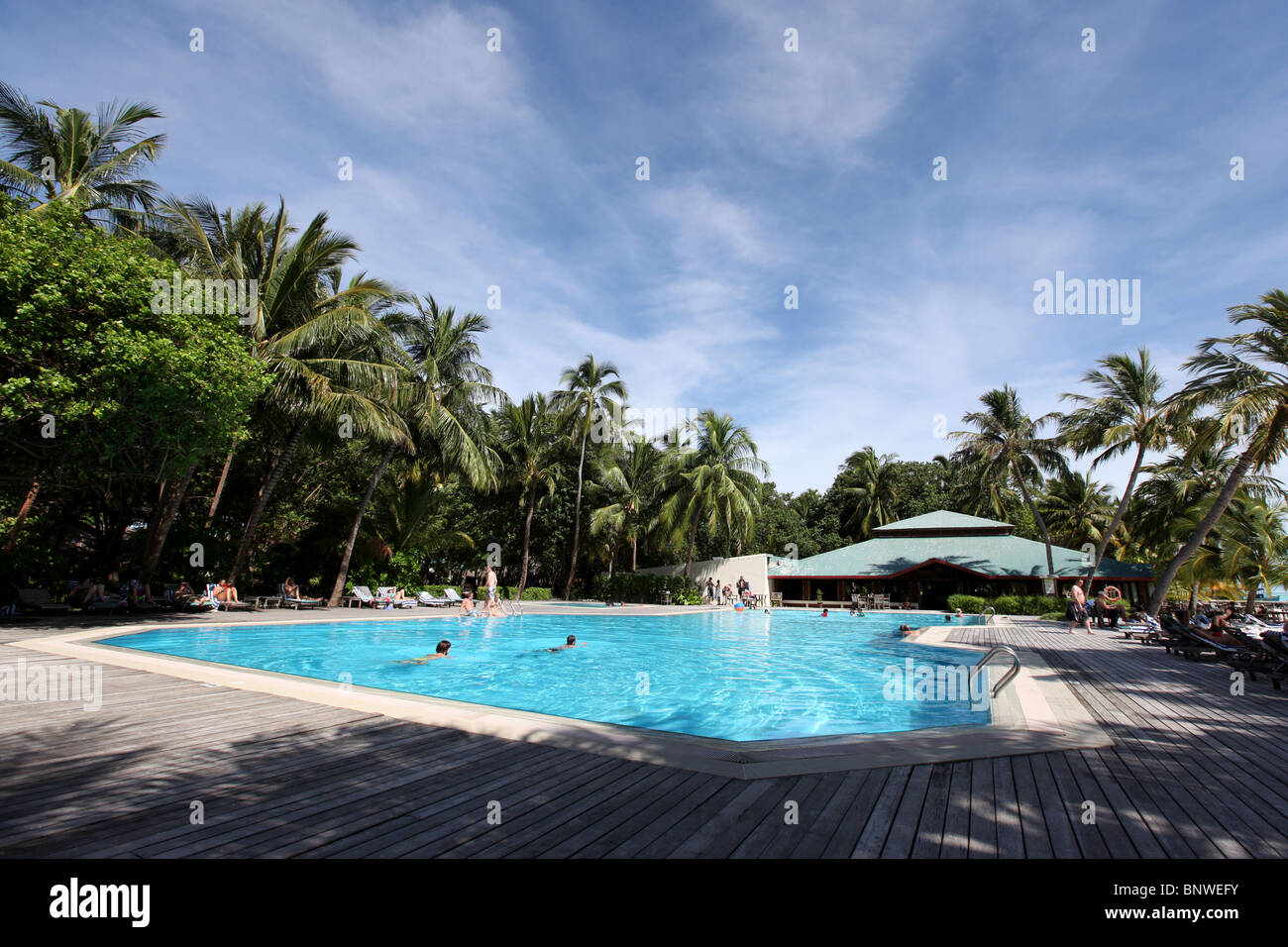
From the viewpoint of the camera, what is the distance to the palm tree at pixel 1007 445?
29.0 m

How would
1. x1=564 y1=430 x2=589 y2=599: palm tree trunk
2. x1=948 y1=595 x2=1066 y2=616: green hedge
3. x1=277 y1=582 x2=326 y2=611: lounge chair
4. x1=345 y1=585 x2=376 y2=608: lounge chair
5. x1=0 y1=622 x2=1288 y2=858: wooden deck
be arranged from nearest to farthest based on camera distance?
x1=0 y1=622 x2=1288 y2=858: wooden deck < x1=277 y1=582 x2=326 y2=611: lounge chair < x1=345 y1=585 x2=376 y2=608: lounge chair < x1=948 y1=595 x2=1066 y2=616: green hedge < x1=564 y1=430 x2=589 y2=599: palm tree trunk

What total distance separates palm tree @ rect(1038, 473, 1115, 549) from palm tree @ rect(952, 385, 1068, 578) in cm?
939

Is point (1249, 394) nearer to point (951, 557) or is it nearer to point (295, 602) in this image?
point (951, 557)

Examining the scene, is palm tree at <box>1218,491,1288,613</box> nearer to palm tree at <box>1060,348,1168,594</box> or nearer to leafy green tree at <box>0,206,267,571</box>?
palm tree at <box>1060,348,1168,594</box>

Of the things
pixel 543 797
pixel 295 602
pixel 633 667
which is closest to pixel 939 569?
pixel 633 667

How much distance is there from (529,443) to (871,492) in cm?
2515

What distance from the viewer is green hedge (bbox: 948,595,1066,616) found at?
24469mm

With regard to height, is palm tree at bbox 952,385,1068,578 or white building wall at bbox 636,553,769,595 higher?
palm tree at bbox 952,385,1068,578

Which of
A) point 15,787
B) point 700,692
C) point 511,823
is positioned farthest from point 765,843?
point 700,692

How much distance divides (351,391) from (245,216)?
585 centimetres

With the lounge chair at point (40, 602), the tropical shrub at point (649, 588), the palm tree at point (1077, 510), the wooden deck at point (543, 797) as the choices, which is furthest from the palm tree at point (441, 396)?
A: the palm tree at point (1077, 510)

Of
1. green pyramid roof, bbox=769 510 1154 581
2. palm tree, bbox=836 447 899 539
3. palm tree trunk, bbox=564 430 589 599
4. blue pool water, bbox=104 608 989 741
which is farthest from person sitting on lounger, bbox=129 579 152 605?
palm tree, bbox=836 447 899 539

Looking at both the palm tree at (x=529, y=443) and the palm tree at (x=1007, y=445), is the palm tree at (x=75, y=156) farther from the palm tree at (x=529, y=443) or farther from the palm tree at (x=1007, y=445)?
the palm tree at (x=1007, y=445)
